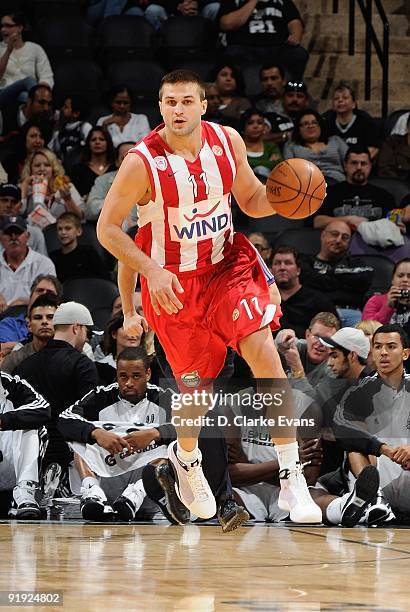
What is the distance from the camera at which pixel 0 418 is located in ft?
25.1

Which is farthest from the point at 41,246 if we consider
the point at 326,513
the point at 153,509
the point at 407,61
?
the point at 407,61

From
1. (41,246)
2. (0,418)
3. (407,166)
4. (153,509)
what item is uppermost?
(407,166)

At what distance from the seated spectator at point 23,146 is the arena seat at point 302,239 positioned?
8.80 ft

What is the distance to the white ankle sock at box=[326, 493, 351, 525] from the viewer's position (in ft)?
23.7

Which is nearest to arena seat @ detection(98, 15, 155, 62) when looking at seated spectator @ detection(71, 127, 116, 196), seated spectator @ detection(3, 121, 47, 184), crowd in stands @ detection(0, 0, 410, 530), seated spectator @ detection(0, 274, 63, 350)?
crowd in stands @ detection(0, 0, 410, 530)

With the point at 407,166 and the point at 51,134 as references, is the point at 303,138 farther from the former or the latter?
the point at 51,134

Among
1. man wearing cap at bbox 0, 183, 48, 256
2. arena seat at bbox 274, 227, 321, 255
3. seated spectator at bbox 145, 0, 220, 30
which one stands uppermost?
seated spectator at bbox 145, 0, 220, 30

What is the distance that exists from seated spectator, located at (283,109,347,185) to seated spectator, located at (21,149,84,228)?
2.17 m

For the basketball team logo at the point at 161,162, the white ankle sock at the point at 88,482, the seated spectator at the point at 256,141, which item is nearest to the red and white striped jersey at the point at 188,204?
the basketball team logo at the point at 161,162

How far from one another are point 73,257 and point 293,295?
2.07 metres

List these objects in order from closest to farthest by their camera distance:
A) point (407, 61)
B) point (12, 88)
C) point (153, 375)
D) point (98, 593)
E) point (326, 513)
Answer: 1. point (98, 593)
2. point (326, 513)
3. point (153, 375)
4. point (12, 88)
5. point (407, 61)

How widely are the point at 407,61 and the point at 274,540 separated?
851cm

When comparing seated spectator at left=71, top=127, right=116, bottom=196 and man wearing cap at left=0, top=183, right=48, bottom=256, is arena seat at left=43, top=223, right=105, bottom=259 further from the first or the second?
seated spectator at left=71, top=127, right=116, bottom=196

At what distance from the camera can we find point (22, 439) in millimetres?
7680
